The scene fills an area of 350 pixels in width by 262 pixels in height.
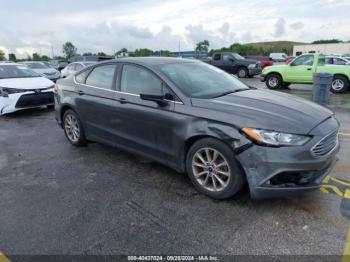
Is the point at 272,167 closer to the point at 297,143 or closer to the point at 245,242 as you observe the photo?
the point at 297,143

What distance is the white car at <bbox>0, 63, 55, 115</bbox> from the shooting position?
798cm

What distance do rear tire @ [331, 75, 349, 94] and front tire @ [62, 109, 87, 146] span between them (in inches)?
430

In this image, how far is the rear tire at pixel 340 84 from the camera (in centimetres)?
1175

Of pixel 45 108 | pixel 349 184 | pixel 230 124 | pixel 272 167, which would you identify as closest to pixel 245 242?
pixel 272 167

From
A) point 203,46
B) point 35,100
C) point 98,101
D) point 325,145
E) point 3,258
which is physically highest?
point 203,46

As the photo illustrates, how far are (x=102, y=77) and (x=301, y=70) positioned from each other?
10549 millimetres

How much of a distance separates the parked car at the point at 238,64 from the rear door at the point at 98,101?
15418 millimetres

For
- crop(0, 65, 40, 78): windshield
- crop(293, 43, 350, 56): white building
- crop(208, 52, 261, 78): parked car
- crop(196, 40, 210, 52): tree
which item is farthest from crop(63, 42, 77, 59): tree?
crop(0, 65, 40, 78): windshield

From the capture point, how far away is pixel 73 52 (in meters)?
64.7

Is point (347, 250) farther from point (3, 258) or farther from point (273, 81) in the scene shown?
point (273, 81)

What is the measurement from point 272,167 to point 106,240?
5.73 ft

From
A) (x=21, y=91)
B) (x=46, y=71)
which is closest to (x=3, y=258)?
(x=21, y=91)

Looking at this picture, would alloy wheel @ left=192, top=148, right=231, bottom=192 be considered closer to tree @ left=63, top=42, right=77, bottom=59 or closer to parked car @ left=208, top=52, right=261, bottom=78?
parked car @ left=208, top=52, right=261, bottom=78

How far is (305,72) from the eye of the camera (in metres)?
12.4
